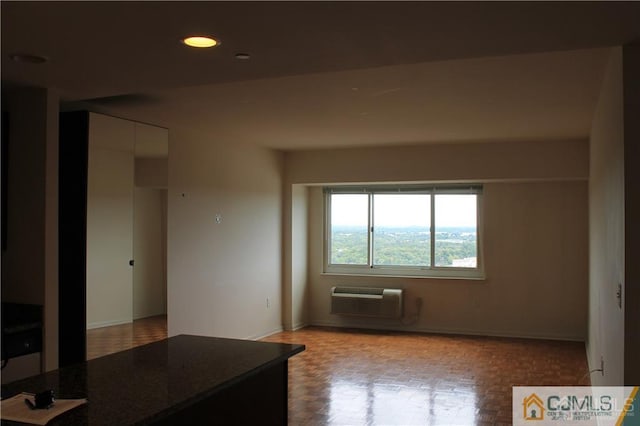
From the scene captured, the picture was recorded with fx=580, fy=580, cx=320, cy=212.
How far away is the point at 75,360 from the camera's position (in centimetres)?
430

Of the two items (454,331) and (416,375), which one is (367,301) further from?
(416,375)

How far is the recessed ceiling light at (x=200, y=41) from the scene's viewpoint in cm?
254

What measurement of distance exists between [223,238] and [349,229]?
2392mm

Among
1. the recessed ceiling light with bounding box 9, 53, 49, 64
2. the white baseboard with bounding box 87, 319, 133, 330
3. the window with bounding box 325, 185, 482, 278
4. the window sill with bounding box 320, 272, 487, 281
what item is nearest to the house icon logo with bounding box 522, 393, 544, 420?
the window sill with bounding box 320, 272, 487, 281

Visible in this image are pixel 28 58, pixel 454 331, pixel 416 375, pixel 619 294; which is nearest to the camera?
pixel 619 294

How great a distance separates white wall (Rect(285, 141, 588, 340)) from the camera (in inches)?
270

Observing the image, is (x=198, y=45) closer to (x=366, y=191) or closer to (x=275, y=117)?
(x=275, y=117)

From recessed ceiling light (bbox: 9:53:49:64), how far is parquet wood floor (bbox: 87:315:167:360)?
2.12m

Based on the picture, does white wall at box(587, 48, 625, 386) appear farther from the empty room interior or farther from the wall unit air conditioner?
the wall unit air conditioner

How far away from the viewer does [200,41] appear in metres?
2.58

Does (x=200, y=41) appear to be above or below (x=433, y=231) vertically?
above

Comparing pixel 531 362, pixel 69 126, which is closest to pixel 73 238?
pixel 69 126

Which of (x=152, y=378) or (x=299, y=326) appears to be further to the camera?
(x=299, y=326)

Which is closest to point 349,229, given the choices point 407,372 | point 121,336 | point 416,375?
point 407,372
